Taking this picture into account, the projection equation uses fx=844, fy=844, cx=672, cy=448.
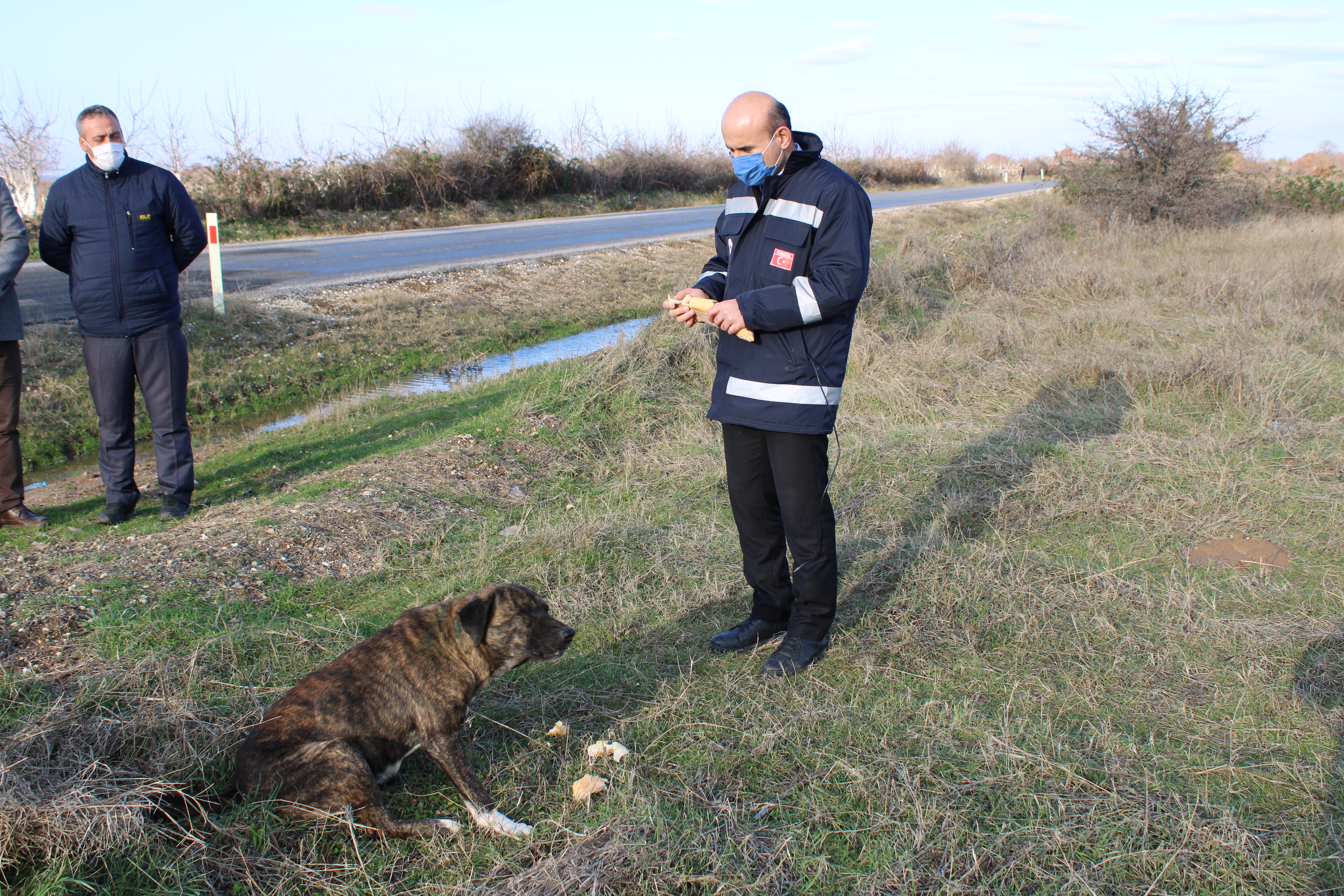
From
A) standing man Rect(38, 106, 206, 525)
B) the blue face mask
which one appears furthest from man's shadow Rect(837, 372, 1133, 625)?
standing man Rect(38, 106, 206, 525)

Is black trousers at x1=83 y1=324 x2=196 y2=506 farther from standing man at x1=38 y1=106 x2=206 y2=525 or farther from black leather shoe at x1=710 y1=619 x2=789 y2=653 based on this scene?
black leather shoe at x1=710 y1=619 x2=789 y2=653

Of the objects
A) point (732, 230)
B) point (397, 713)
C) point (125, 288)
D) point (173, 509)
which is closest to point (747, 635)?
point (397, 713)

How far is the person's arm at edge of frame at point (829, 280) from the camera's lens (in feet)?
10.3

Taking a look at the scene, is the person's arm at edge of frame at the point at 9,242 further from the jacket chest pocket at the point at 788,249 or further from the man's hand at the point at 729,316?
the jacket chest pocket at the point at 788,249

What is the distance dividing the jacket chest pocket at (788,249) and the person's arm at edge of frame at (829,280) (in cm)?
3

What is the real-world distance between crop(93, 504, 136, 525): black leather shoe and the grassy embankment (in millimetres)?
143

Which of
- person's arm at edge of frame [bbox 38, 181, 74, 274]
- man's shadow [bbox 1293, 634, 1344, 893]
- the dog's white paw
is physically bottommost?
man's shadow [bbox 1293, 634, 1344, 893]

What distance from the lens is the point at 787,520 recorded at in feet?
11.5

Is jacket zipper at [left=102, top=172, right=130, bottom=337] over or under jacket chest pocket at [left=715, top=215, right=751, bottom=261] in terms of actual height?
over

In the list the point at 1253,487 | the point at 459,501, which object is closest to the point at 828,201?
the point at 459,501

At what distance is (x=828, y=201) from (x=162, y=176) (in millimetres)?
4308

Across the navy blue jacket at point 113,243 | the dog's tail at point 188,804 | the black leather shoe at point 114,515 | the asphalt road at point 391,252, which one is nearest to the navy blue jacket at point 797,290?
the dog's tail at point 188,804

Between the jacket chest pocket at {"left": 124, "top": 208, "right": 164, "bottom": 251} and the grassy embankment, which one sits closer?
the grassy embankment

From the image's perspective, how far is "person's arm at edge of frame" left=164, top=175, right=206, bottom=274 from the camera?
5199mm
